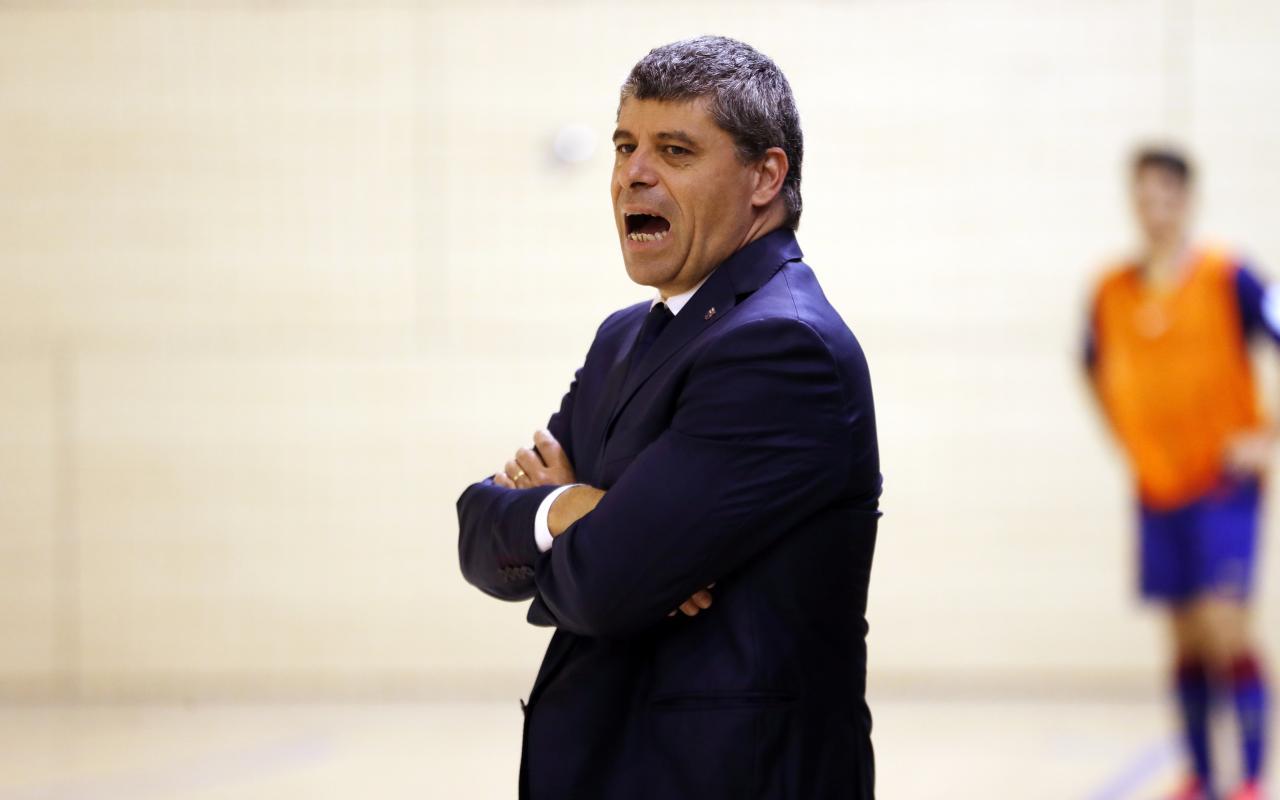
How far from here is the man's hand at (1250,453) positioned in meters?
4.50

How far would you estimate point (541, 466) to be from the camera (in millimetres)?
2164

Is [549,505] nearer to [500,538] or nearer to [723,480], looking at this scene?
[500,538]

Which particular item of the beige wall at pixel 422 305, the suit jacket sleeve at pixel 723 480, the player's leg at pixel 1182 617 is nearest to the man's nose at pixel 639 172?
the suit jacket sleeve at pixel 723 480

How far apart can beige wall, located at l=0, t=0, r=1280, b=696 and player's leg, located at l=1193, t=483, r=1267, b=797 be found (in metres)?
1.70

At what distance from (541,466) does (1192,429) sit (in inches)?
122

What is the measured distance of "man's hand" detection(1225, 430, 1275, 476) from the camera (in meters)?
4.50

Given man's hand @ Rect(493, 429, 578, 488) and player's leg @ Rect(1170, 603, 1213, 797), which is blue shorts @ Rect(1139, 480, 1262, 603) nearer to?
player's leg @ Rect(1170, 603, 1213, 797)

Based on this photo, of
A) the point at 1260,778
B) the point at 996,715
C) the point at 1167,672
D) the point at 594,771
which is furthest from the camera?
the point at 1167,672

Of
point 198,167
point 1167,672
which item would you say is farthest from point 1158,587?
point 198,167

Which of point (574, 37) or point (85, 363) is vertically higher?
point (574, 37)

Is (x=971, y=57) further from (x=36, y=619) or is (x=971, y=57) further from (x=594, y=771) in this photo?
(x=594, y=771)

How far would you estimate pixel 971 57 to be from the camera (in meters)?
6.27

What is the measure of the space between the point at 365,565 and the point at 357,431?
0.55m

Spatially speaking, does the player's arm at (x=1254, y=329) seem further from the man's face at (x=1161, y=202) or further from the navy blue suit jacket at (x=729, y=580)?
the navy blue suit jacket at (x=729, y=580)
